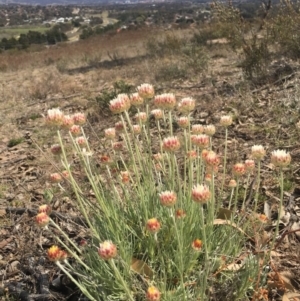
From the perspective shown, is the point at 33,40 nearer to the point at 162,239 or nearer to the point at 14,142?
the point at 14,142

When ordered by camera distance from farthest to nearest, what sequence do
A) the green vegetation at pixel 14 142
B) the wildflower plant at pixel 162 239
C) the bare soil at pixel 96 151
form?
the green vegetation at pixel 14 142, the bare soil at pixel 96 151, the wildflower plant at pixel 162 239

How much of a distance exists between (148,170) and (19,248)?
1201mm

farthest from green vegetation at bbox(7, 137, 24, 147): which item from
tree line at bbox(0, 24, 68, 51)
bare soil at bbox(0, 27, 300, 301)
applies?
tree line at bbox(0, 24, 68, 51)

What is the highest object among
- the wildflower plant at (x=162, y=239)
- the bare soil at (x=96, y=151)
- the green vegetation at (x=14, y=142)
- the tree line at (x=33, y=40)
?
the wildflower plant at (x=162, y=239)

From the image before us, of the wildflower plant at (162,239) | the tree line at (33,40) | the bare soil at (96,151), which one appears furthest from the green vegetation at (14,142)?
the tree line at (33,40)

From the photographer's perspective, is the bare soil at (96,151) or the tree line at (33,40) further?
the tree line at (33,40)

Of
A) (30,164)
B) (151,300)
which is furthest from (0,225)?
(151,300)

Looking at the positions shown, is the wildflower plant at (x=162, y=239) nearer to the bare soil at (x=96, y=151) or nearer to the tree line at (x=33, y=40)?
the bare soil at (x=96, y=151)

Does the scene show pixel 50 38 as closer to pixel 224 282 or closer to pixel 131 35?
pixel 131 35

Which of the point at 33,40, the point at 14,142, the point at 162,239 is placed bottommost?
the point at 33,40

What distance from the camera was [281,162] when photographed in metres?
1.75

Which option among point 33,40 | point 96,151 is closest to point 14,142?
point 96,151

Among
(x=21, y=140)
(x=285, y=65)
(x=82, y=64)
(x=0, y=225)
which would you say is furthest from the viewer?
(x=82, y=64)

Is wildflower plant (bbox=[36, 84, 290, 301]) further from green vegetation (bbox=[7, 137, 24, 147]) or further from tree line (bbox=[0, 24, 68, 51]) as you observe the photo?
tree line (bbox=[0, 24, 68, 51])
